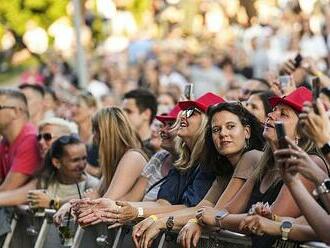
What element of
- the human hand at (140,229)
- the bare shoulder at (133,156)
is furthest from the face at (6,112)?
the human hand at (140,229)

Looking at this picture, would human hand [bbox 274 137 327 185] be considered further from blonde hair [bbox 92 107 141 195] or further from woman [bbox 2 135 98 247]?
woman [bbox 2 135 98 247]

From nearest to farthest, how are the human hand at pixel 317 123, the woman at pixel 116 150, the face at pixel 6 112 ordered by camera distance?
the human hand at pixel 317 123
the woman at pixel 116 150
the face at pixel 6 112

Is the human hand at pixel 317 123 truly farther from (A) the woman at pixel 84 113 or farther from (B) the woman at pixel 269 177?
(A) the woman at pixel 84 113

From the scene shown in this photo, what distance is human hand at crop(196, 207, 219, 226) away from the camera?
8633 mm

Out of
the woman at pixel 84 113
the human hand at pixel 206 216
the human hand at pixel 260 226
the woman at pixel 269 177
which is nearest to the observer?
the human hand at pixel 260 226

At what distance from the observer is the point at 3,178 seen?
13.6 metres

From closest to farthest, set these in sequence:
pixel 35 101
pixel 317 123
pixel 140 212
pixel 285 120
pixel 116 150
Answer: pixel 317 123 → pixel 285 120 → pixel 140 212 → pixel 116 150 → pixel 35 101

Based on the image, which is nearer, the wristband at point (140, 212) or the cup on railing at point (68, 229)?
the wristband at point (140, 212)

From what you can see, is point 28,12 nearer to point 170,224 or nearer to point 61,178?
point 61,178

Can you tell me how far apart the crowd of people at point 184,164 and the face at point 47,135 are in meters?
0.02

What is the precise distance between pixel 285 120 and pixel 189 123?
1.63 metres

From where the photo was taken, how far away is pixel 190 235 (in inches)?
343

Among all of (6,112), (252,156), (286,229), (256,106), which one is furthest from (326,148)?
(6,112)

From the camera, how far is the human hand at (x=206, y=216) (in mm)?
8633
